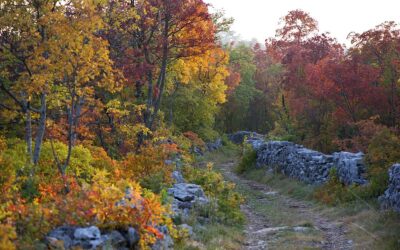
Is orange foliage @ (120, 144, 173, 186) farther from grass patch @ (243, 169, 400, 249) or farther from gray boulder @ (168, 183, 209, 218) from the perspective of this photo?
grass patch @ (243, 169, 400, 249)

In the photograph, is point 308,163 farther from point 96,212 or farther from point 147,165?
point 96,212

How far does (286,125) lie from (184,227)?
823 inches

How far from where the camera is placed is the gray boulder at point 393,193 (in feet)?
36.6

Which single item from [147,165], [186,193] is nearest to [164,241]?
[186,193]

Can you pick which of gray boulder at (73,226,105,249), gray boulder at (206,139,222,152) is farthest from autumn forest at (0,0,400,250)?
gray boulder at (206,139,222,152)

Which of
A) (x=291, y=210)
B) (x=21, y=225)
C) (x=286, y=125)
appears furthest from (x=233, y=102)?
(x=21, y=225)

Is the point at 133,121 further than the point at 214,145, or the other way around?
the point at 214,145

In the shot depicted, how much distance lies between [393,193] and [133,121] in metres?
10.3

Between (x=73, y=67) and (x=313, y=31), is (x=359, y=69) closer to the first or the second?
(x=313, y=31)

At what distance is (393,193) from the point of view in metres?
11.4

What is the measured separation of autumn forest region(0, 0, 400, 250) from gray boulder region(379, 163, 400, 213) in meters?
0.48

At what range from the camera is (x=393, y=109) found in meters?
18.6

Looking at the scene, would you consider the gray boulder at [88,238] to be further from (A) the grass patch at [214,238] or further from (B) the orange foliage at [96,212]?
(A) the grass patch at [214,238]

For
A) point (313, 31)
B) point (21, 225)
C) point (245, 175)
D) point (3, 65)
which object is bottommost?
point (245, 175)
